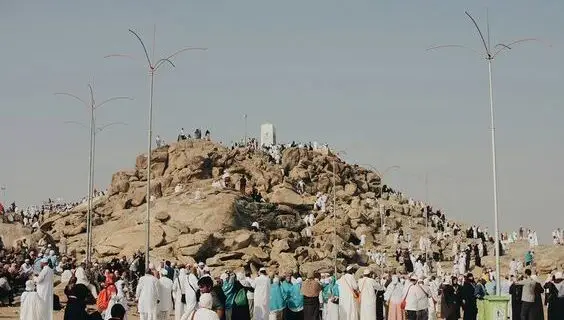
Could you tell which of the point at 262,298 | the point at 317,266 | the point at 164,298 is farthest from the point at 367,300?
the point at 317,266

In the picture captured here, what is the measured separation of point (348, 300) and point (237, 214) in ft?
107

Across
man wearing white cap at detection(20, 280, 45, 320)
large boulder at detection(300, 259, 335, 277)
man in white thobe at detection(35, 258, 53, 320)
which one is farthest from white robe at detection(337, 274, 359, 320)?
large boulder at detection(300, 259, 335, 277)

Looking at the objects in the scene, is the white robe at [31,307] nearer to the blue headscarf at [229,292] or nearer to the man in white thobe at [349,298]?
the blue headscarf at [229,292]

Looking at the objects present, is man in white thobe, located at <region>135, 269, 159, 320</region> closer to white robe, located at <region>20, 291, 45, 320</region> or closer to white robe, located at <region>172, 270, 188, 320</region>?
white robe, located at <region>172, 270, 188, 320</region>

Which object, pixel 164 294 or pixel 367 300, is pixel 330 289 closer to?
pixel 367 300

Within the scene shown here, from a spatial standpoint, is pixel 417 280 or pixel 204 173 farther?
pixel 204 173

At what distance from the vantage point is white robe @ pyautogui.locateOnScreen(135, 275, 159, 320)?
73.5 feet

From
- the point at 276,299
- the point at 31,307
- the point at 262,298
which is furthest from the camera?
the point at 276,299

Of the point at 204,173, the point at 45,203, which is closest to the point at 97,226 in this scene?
the point at 204,173

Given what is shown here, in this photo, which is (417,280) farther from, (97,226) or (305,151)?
(305,151)

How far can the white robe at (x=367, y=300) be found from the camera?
960 inches

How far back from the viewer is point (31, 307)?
65.1ft

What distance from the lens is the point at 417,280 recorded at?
23.5 meters

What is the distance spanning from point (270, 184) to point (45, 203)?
24.6 metres
